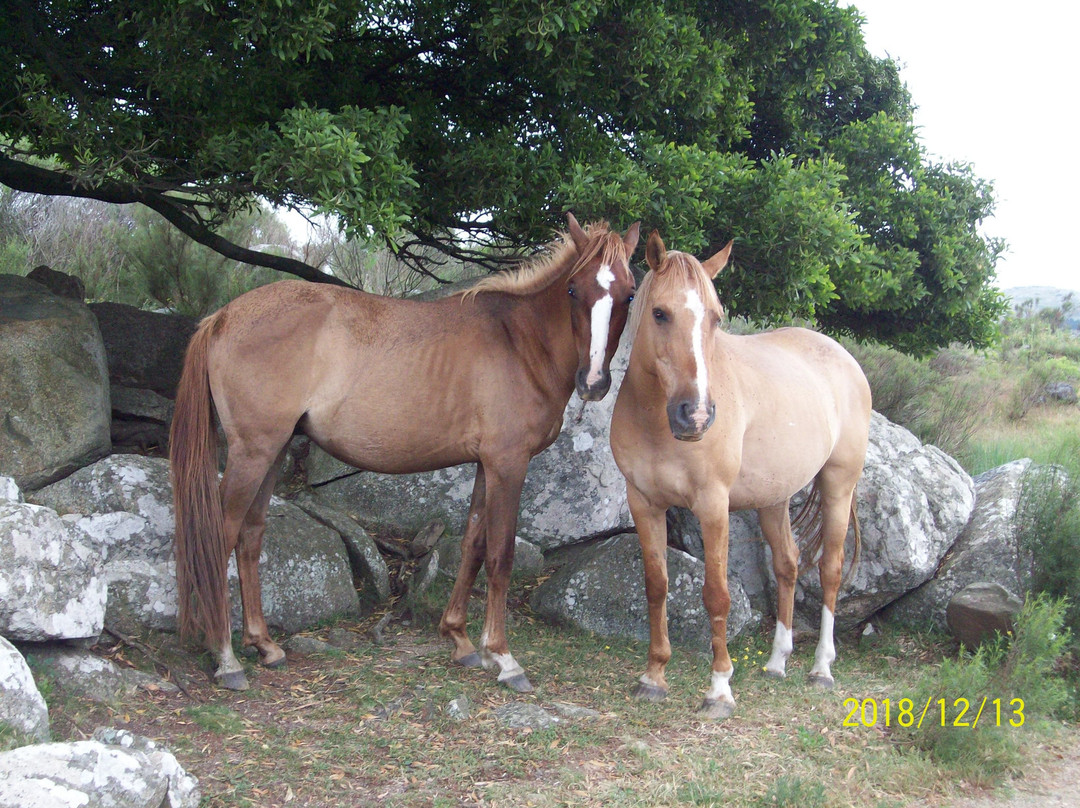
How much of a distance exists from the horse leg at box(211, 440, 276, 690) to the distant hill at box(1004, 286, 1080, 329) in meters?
28.1

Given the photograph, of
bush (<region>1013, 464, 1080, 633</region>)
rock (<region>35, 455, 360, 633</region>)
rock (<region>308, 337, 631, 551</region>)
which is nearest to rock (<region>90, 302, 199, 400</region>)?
rock (<region>308, 337, 631, 551</region>)

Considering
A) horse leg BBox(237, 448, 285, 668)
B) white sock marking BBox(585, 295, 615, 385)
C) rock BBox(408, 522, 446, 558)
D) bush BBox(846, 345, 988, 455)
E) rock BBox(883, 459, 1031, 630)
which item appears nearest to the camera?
white sock marking BBox(585, 295, 615, 385)

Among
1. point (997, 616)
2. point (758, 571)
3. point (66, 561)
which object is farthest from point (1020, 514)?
point (66, 561)

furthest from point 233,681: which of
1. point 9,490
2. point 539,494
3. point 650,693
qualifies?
point 539,494

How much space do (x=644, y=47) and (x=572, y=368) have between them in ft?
6.44

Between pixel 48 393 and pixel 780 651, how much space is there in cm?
461

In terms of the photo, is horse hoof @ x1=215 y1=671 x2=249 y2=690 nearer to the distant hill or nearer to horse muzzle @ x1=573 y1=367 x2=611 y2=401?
horse muzzle @ x1=573 y1=367 x2=611 y2=401

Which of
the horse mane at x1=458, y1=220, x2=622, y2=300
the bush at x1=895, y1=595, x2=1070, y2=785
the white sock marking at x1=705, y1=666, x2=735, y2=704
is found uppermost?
the horse mane at x1=458, y1=220, x2=622, y2=300

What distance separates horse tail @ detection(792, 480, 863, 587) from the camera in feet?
17.1

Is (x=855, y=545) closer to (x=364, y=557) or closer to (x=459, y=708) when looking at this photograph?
(x=459, y=708)

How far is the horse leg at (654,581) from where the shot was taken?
4.23 meters

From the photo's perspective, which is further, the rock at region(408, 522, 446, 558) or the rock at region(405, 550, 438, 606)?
the rock at region(408, 522, 446, 558)

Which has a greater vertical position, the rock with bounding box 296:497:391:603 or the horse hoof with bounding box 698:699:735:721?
the horse hoof with bounding box 698:699:735:721

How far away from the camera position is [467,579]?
15.1ft
